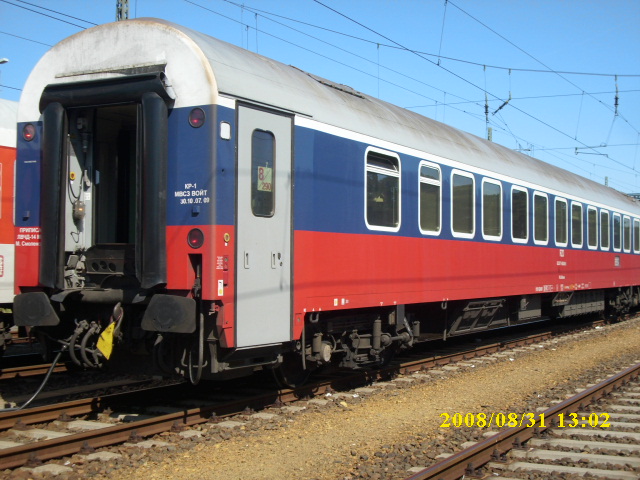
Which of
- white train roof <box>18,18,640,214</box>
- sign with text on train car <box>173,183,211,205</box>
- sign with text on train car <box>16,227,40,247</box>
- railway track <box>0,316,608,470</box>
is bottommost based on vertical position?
railway track <box>0,316,608,470</box>

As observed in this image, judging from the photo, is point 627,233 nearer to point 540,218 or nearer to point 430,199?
point 540,218

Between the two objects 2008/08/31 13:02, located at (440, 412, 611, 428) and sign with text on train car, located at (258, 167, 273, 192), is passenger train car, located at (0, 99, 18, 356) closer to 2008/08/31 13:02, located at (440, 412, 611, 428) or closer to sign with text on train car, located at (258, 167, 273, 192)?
sign with text on train car, located at (258, 167, 273, 192)

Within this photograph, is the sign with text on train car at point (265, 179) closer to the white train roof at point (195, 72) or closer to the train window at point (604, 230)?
the white train roof at point (195, 72)

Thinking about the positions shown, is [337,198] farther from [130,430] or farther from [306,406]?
[130,430]

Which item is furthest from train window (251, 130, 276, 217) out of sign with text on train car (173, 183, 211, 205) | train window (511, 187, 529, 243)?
train window (511, 187, 529, 243)

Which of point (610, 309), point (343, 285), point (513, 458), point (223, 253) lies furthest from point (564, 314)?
point (223, 253)

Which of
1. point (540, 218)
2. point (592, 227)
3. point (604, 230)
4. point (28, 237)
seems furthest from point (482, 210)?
point (604, 230)

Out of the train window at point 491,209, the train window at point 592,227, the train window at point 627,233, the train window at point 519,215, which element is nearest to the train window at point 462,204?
the train window at point 491,209

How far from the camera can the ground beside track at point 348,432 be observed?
5.87 meters

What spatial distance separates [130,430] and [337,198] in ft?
11.6

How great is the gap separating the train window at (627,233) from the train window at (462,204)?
1141 cm

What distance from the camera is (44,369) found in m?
10.4

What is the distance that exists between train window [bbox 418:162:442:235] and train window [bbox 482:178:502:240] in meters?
1.77

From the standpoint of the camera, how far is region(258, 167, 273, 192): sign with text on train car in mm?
7293
